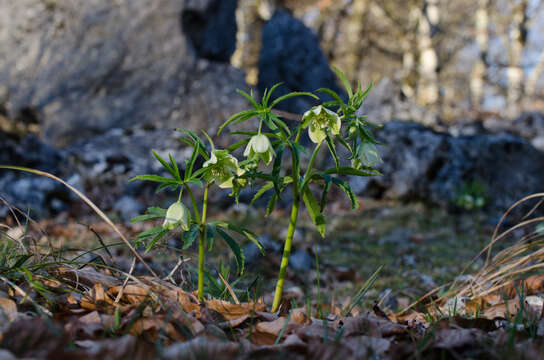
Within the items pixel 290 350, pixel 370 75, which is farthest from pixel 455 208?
pixel 370 75

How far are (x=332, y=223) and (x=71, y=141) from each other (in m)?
3.48

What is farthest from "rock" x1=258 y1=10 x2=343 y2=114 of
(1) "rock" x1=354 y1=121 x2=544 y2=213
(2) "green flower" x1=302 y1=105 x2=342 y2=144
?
(2) "green flower" x1=302 y1=105 x2=342 y2=144

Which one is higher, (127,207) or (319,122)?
(319,122)

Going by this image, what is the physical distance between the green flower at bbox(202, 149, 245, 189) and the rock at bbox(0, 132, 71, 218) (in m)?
2.91

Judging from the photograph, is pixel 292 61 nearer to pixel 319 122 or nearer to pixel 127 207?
pixel 127 207

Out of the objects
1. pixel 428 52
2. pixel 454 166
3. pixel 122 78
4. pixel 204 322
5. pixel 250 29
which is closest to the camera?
pixel 204 322

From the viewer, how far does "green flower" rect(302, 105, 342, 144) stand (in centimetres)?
111

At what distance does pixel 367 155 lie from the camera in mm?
1126

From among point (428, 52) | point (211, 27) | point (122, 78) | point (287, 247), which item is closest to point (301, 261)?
point (287, 247)

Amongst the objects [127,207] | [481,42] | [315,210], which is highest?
[481,42]

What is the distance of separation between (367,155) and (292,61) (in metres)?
4.92

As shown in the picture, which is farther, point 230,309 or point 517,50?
point 517,50

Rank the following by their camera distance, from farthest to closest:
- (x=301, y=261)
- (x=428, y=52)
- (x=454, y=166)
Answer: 1. (x=428, y=52)
2. (x=454, y=166)
3. (x=301, y=261)

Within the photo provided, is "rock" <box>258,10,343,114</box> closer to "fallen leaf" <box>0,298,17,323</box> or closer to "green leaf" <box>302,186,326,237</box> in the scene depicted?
"green leaf" <box>302,186,326,237</box>
